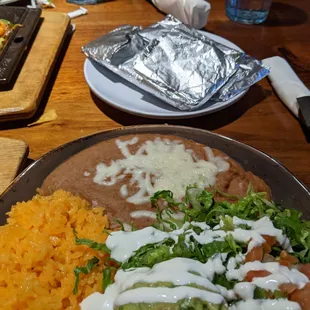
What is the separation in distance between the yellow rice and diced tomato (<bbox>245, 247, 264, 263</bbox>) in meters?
0.38

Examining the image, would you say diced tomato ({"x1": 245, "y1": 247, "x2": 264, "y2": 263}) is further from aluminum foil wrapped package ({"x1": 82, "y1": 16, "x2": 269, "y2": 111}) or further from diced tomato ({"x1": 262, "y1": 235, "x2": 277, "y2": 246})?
aluminum foil wrapped package ({"x1": 82, "y1": 16, "x2": 269, "y2": 111})

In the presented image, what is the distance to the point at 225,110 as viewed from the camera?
6.45 feet

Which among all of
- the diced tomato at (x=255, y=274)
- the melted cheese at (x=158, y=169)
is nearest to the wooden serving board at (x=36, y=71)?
the melted cheese at (x=158, y=169)

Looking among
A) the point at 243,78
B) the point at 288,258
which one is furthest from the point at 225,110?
the point at 288,258

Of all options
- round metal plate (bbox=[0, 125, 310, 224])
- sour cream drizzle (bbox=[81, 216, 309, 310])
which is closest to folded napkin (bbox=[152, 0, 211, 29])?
round metal plate (bbox=[0, 125, 310, 224])

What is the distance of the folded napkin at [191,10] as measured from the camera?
2455mm

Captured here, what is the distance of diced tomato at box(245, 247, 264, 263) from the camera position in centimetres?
99

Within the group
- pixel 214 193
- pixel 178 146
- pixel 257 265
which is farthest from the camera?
pixel 178 146

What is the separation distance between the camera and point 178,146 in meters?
1.48

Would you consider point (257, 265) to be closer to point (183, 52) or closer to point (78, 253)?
point (78, 253)

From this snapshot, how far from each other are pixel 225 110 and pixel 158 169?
70 centimetres

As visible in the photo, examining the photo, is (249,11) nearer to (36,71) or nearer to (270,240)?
(36,71)

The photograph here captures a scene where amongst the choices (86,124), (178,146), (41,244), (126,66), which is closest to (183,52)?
(126,66)

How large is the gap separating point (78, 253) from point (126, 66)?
1107mm
